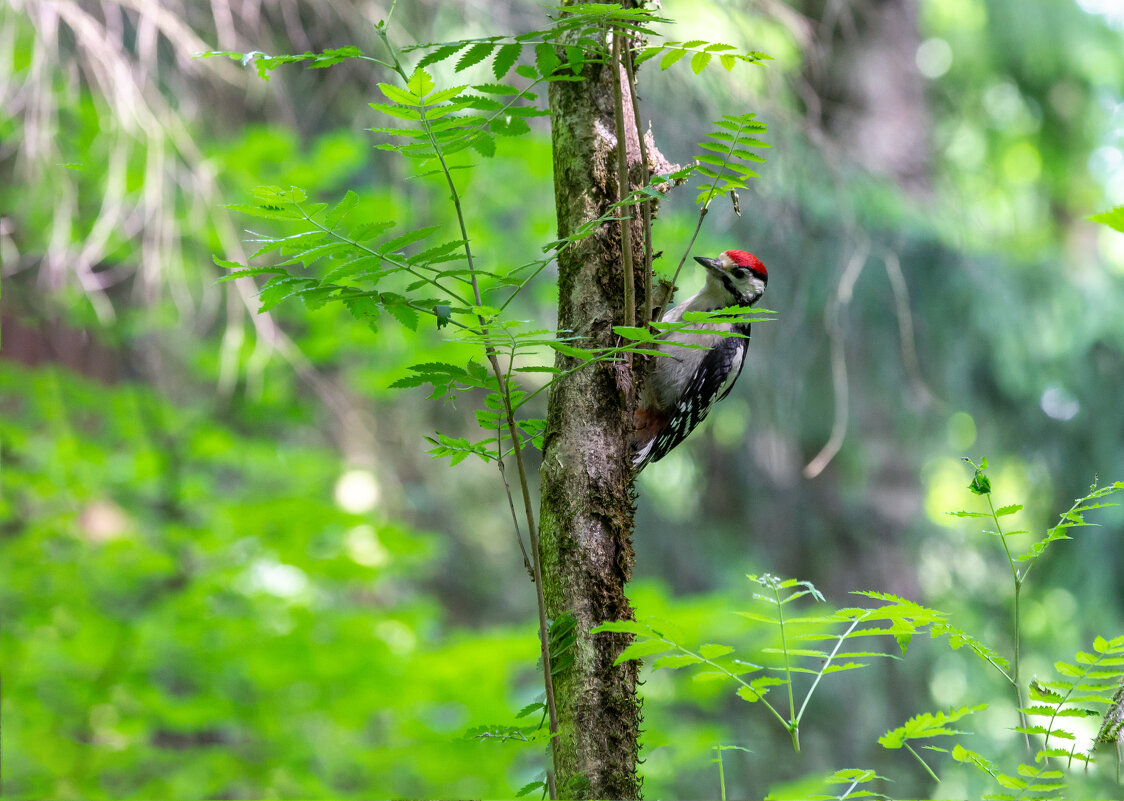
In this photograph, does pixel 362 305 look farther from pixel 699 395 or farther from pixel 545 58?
pixel 699 395

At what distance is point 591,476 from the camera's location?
1391mm

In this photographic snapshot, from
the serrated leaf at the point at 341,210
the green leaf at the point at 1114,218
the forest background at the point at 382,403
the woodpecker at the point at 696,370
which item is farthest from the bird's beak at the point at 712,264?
the green leaf at the point at 1114,218

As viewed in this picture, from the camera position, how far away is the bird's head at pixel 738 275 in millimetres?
2979

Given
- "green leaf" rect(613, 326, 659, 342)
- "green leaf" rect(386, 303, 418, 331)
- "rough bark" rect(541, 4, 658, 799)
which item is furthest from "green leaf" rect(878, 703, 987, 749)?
"green leaf" rect(386, 303, 418, 331)

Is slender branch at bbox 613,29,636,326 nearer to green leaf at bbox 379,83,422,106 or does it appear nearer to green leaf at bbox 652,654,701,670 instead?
green leaf at bbox 379,83,422,106

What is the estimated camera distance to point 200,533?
13.4 ft

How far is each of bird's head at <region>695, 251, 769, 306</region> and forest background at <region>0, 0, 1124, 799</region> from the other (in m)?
0.30

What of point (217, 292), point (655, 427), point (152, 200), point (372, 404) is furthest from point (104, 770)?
point (372, 404)

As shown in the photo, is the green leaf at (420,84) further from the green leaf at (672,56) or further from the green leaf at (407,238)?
the green leaf at (672,56)

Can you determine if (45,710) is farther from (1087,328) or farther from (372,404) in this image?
(1087,328)

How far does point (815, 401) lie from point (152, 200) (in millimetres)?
3897

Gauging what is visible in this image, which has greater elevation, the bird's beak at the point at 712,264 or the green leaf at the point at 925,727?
the bird's beak at the point at 712,264

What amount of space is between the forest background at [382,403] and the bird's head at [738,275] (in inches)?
11.6

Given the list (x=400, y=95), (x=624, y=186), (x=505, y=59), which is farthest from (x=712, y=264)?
(x=400, y=95)
